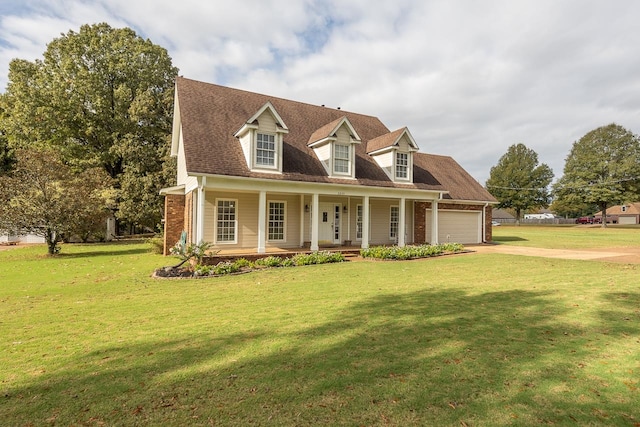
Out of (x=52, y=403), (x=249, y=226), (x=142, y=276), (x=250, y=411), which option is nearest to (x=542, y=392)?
(x=250, y=411)

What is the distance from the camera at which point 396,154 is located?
750 inches

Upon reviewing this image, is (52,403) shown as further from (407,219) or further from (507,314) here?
(407,219)

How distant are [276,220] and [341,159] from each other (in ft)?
14.8

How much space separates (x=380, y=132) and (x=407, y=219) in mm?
5992

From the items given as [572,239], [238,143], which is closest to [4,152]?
[238,143]

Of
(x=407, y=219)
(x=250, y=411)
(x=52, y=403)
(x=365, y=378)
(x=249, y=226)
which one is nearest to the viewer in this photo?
(x=250, y=411)

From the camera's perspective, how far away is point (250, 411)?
3.25 metres

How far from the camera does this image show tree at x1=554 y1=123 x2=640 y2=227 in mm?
50625

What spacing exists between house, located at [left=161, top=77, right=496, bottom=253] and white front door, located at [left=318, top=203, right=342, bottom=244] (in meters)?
0.06

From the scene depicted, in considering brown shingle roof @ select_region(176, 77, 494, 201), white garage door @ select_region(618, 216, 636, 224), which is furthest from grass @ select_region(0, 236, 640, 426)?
white garage door @ select_region(618, 216, 636, 224)

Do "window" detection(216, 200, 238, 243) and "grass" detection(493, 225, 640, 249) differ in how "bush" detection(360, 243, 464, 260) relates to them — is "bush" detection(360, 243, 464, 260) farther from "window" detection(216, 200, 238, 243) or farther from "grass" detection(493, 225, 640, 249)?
"grass" detection(493, 225, 640, 249)

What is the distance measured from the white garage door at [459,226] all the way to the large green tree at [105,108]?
1978 cm

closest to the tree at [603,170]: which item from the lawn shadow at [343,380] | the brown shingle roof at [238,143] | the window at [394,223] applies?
the brown shingle roof at [238,143]

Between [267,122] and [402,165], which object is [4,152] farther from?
[402,165]
